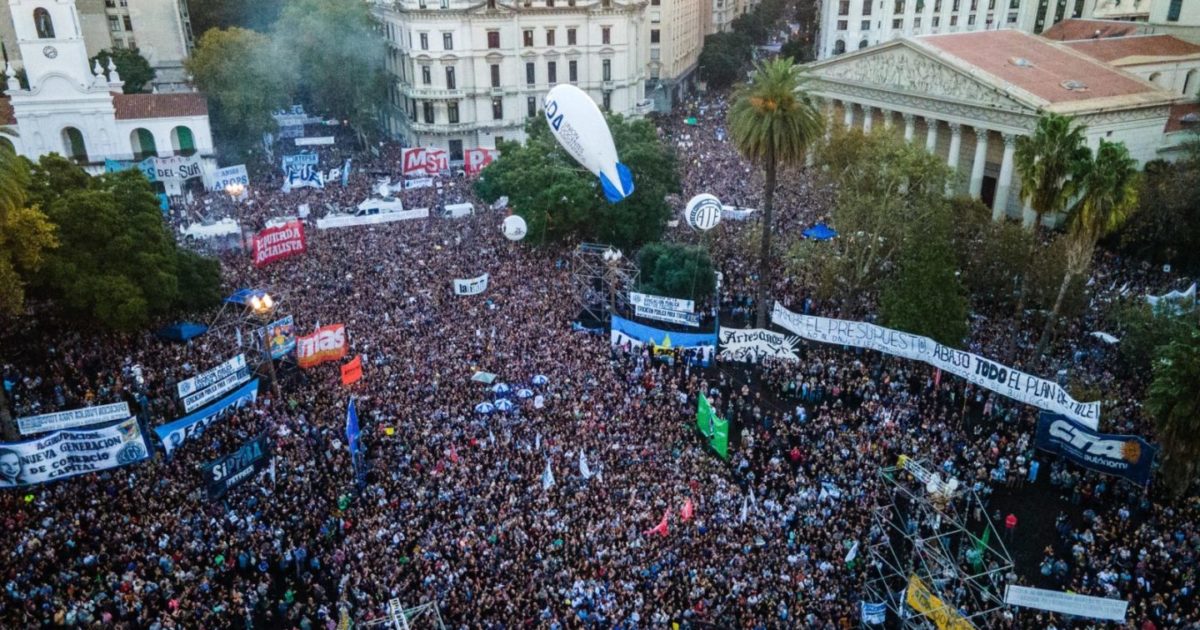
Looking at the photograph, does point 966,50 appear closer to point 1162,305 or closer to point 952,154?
point 952,154

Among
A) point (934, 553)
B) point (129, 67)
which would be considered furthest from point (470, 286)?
point (129, 67)

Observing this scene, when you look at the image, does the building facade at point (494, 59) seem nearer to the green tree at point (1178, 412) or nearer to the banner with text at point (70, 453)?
the banner with text at point (70, 453)

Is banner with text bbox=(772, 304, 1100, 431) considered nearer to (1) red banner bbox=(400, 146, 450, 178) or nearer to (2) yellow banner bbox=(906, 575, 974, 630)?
(2) yellow banner bbox=(906, 575, 974, 630)

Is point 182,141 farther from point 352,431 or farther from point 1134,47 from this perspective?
point 1134,47

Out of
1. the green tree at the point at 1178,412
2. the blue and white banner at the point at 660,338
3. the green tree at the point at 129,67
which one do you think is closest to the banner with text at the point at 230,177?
the green tree at the point at 129,67

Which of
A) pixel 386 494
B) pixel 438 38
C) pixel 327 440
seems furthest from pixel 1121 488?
pixel 438 38
